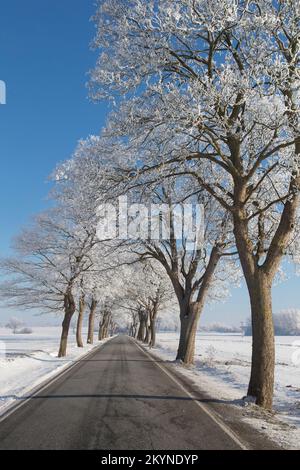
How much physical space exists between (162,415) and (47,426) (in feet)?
7.68

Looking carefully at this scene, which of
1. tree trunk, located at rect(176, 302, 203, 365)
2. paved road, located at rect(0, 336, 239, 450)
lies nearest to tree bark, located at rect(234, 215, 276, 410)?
paved road, located at rect(0, 336, 239, 450)

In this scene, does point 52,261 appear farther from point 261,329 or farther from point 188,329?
point 261,329

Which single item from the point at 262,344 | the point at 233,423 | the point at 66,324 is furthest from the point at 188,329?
the point at 233,423

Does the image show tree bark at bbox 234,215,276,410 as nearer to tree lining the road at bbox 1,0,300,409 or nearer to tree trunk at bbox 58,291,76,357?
tree lining the road at bbox 1,0,300,409

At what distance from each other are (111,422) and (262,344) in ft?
14.2

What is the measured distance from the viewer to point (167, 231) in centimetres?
2142

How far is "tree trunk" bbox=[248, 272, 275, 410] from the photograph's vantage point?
9.82 m

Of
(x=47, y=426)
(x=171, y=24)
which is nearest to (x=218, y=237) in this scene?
(x=171, y=24)

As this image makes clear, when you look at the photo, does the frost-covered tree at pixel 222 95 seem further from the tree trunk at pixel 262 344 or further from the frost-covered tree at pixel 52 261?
the frost-covered tree at pixel 52 261

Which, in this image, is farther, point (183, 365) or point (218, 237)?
point (183, 365)

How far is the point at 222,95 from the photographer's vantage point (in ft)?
29.8

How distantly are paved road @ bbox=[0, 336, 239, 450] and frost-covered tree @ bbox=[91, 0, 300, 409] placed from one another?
255 cm

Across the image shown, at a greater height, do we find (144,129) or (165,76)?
(165,76)
